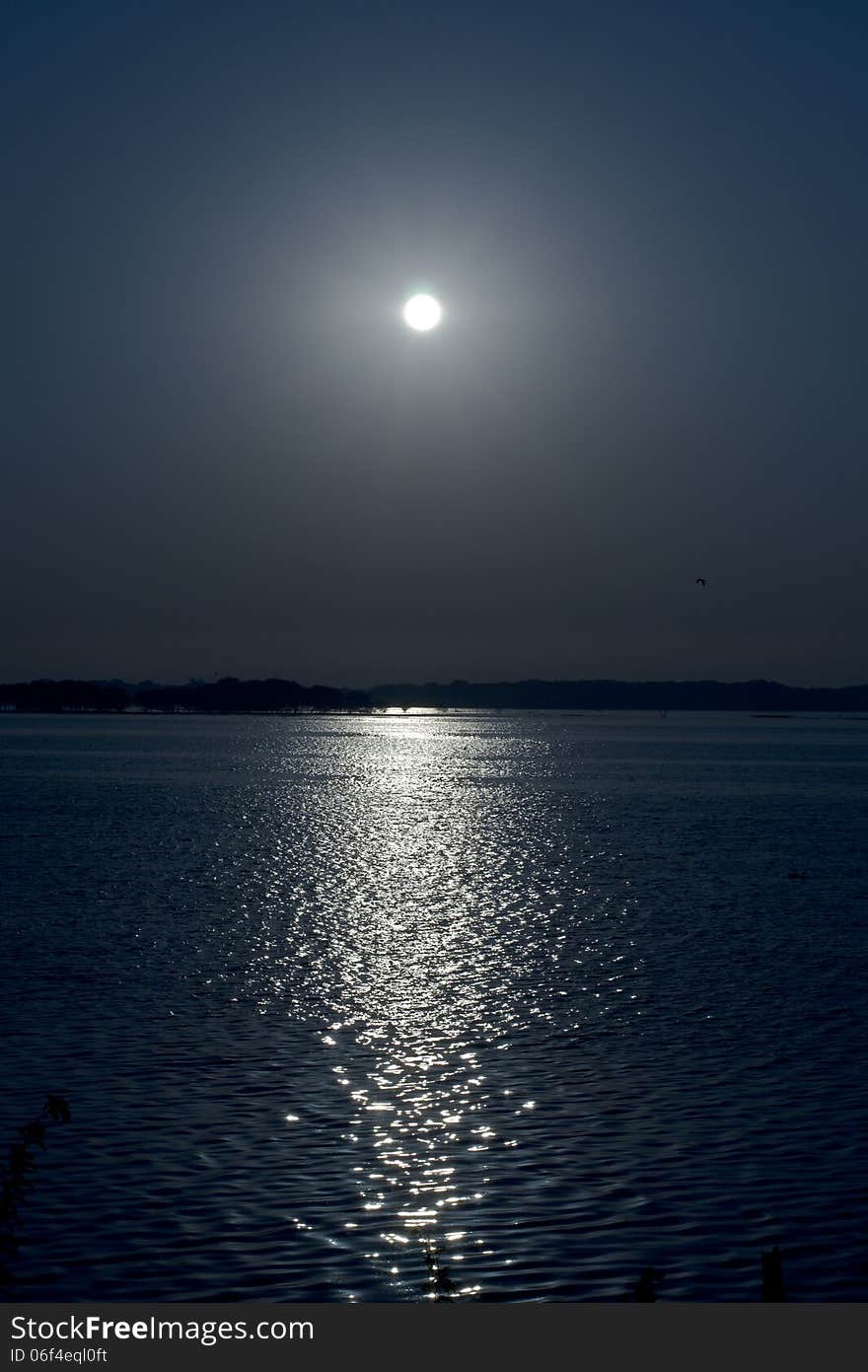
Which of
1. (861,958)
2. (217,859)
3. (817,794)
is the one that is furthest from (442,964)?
(817,794)

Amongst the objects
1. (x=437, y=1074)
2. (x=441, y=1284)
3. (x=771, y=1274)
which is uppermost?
(x=771, y=1274)

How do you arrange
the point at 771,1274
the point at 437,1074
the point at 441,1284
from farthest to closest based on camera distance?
the point at 437,1074
the point at 441,1284
the point at 771,1274

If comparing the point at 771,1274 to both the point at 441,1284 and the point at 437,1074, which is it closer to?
the point at 441,1284

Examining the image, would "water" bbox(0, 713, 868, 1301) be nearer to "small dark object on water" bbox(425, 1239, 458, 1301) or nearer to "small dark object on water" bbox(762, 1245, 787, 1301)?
"small dark object on water" bbox(425, 1239, 458, 1301)

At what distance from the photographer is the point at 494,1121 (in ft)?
64.8

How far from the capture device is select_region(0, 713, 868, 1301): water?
586 inches

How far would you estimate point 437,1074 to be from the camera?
74.1 feet

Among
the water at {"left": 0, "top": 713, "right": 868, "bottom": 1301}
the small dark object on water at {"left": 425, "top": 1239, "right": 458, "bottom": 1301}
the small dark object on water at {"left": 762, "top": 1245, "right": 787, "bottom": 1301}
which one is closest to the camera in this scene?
the small dark object on water at {"left": 762, "top": 1245, "right": 787, "bottom": 1301}

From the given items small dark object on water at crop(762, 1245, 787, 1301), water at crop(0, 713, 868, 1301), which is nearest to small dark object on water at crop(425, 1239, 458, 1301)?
water at crop(0, 713, 868, 1301)

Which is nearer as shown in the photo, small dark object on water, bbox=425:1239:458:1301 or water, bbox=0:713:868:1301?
small dark object on water, bbox=425:1239:458:1301

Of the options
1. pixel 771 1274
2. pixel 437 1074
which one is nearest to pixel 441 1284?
pixel 771 1274

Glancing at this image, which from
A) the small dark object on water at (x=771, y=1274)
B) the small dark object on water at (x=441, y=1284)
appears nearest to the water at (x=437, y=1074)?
the small dark object on water at (x=441, y=1284)

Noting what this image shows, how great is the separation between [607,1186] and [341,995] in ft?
42.8

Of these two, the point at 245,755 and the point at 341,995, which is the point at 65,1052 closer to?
the point at 341,995
